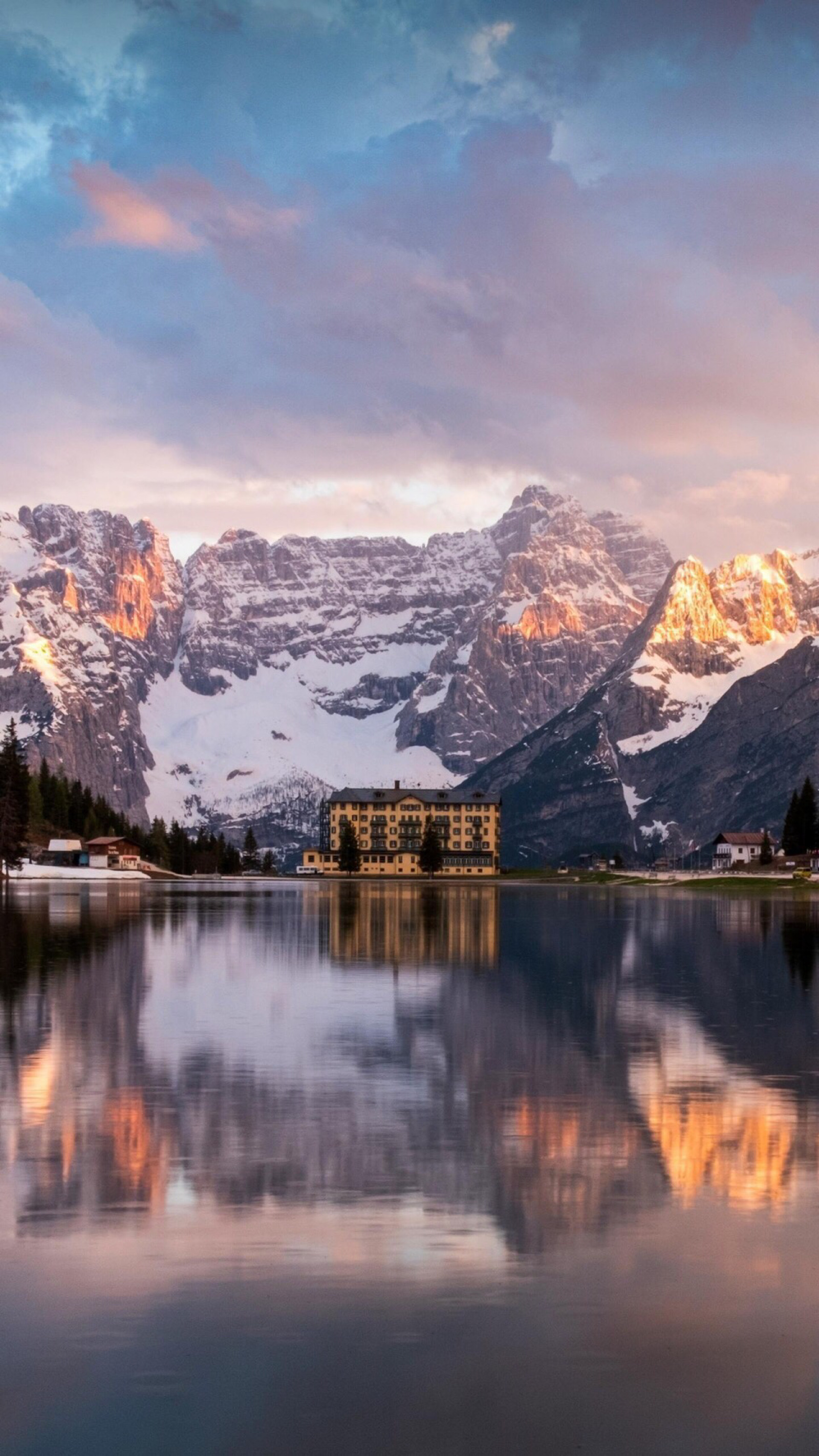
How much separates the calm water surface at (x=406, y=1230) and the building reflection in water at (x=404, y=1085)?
0.12 m

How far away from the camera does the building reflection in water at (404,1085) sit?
23.5 meters

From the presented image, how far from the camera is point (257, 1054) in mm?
38281

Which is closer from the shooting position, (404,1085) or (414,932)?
(404,1085)

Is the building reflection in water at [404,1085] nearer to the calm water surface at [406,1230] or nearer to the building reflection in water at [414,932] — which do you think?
the calm water surface at [406,1230]

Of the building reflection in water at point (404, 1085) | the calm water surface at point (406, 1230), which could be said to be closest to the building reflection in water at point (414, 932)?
the building reflection in water at point (404, 1085)

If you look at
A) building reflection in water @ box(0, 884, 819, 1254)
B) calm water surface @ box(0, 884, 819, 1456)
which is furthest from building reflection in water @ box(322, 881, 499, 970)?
calm water surface @ box(0, 884, 819, 1456)

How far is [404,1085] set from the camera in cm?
3341

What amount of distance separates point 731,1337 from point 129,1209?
8.86 metres

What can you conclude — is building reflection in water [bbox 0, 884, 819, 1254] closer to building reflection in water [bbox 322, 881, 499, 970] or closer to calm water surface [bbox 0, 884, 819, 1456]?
calm water surface [bbox 0, 884, 819, 1456]

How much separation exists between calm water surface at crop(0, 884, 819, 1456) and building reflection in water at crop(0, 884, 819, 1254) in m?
0.12

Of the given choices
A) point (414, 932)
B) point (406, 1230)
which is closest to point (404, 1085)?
point (406, 1230)

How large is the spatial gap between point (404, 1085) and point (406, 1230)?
494 inches

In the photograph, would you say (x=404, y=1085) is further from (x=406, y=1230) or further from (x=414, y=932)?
(x=414, y=932)

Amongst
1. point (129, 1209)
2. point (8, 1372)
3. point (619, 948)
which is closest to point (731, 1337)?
point (8, 1372)
